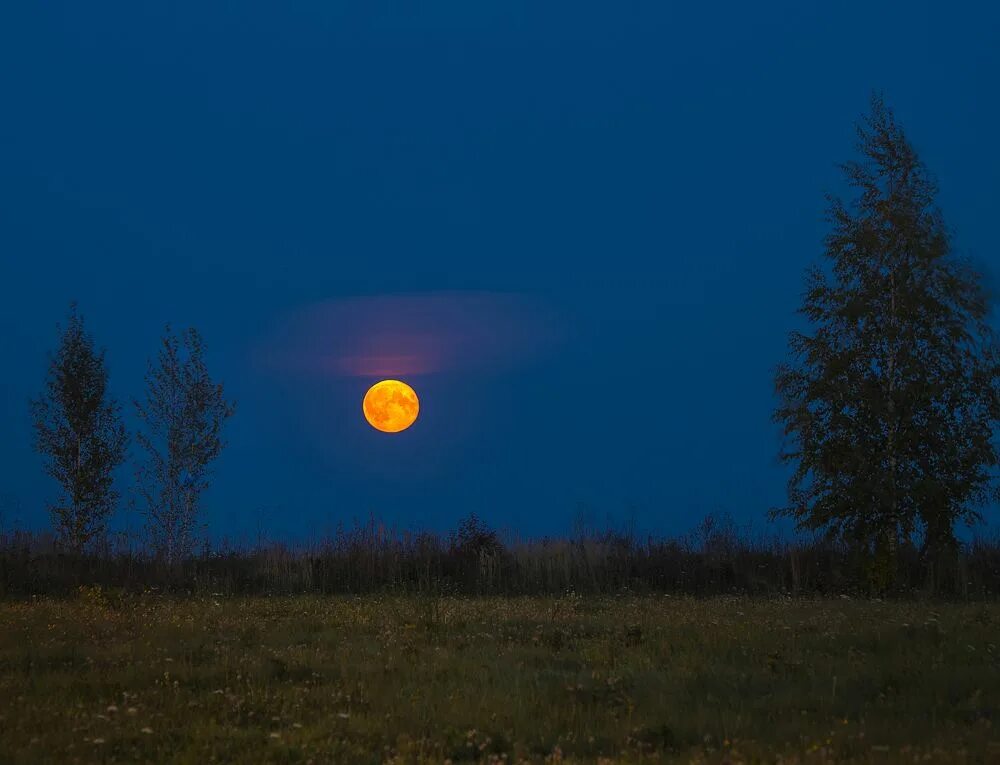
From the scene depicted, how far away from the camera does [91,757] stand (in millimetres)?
8531

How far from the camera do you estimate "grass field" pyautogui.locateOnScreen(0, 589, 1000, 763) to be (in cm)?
875

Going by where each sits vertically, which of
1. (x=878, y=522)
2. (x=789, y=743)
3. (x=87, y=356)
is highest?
(x=87, y=356)

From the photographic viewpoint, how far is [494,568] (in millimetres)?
29078

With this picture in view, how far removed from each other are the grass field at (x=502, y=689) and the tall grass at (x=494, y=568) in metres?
9.76

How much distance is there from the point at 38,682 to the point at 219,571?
58.0 feet

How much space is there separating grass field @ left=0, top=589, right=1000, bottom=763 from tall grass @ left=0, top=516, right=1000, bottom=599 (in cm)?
A: 976

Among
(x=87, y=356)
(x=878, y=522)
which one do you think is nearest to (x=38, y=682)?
(x=878, y=522)

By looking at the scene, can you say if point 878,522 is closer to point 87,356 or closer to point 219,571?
point 219,571

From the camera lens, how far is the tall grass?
89.5 feet

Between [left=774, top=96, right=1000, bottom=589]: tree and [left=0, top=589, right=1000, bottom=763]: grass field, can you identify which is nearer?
[left=0, top=589, right=1000, bottom=763]: grass field

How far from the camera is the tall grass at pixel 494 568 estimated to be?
27.3 meters

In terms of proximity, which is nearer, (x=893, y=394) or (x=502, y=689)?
(x=502, y=689)

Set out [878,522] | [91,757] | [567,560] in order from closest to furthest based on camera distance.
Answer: [91,757] < [878,522] < [567,560]

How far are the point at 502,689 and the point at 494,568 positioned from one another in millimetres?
18001
